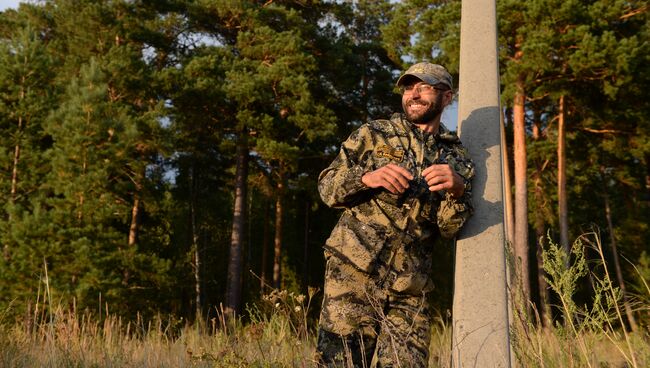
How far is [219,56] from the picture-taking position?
18000 millimetres

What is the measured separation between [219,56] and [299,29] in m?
2.39

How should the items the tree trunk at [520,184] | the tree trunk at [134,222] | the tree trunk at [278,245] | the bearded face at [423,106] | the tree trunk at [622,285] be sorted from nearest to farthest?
the tree trunk at [622,285]
the bearded face at [423,106]
the tree trunk at [520,184]
the tree trunk at [134,222]
the tree trunk at [278,245]

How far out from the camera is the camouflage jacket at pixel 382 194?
8.45ft

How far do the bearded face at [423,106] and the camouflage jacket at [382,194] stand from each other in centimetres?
6

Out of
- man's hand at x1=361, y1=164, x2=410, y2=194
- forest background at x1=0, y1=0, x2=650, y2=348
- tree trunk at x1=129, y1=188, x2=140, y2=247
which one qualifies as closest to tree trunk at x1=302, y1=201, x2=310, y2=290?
forest background at x1=0, y1=0, x2=650, y2=348

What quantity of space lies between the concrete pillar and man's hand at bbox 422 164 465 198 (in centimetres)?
19

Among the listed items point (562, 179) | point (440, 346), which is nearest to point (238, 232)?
point (562, 179)

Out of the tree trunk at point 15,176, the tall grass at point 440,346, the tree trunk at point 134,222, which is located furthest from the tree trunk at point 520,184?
the tree trunk at point 15,176

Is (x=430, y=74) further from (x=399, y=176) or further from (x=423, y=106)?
(x=399, y=176)

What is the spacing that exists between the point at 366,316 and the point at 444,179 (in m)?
0.70

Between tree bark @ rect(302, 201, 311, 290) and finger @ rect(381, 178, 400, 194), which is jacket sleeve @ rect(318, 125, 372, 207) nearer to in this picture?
finger @ rect(381, 178, 400, 194)

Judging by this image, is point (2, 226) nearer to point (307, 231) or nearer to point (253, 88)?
point (253, 88)

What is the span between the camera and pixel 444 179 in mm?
2221

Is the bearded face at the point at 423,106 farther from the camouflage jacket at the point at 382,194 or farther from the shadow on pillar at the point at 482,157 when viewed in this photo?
the shadow on pillar at the point at 482,157
